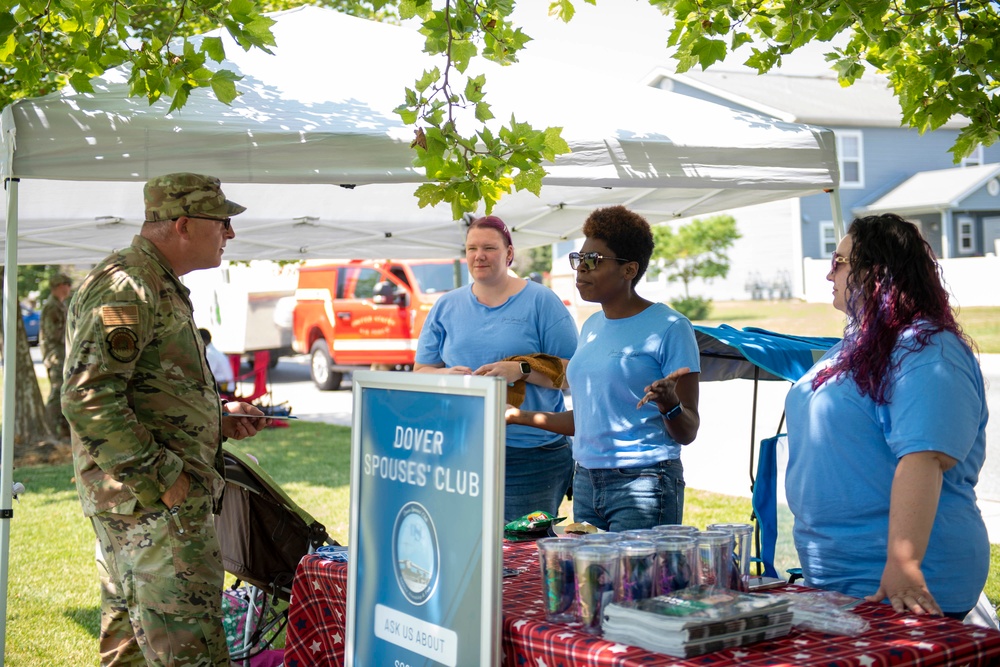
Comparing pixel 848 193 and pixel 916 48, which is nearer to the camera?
pixel 916 48

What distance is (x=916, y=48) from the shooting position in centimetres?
508

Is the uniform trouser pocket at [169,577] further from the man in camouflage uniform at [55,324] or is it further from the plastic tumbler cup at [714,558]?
the man in camouflage uniform at [55,324]

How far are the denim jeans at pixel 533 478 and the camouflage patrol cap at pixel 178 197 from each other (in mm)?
1721

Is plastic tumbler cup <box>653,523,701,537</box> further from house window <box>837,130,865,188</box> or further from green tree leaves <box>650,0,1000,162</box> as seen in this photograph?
house window <box>837,130,865,188</box>

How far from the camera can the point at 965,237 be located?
32.2 m

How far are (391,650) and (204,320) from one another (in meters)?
20.0

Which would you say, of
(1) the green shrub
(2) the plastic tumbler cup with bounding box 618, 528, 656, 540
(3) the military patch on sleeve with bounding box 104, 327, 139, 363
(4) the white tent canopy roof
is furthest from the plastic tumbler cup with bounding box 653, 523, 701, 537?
(1) the green shrub

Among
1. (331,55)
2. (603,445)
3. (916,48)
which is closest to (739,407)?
(916,48)

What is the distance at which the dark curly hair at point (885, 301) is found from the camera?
2.35m

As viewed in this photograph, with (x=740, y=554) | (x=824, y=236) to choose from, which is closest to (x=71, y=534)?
(x=740, y=554)

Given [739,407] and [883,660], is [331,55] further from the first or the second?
[739,407]

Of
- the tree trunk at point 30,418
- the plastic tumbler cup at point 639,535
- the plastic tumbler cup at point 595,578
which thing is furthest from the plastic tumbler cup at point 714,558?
the tree trunk at point 30,418

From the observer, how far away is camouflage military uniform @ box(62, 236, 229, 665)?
2789 mm

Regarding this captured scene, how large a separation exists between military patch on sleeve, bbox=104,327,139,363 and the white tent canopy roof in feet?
3.83
